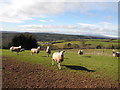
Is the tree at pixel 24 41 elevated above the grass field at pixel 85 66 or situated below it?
above

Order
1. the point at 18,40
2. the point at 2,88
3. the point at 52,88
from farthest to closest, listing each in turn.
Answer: the point at 18,40 < the point at 52,88 < the point at 2,88

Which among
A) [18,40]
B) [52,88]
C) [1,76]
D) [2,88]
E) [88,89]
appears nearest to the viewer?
[2,88]

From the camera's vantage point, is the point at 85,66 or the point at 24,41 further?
the point at 24,41

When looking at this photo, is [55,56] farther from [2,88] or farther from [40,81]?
[2,88]

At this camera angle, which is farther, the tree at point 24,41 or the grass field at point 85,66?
the tree at point 24,41

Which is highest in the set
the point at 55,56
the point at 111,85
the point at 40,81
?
the point at 55,56

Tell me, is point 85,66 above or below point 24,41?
below

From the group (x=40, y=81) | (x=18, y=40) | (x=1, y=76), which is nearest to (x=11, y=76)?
(x=1, y=76)

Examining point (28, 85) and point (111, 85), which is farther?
point (111, 85)

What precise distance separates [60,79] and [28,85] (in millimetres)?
3202

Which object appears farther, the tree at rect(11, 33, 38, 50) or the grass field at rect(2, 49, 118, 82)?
the tree at rect(11, 33, 38, 50)

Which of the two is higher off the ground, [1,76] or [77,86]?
[1,76]

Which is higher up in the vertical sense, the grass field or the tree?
the tree

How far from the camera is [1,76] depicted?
9.95 metres
